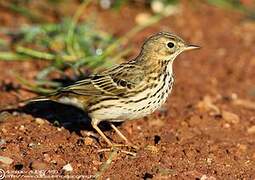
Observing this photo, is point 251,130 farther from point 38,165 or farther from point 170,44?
point 38,165

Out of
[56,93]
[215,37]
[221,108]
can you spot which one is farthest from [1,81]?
[215,37]

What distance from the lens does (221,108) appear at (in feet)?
29.1

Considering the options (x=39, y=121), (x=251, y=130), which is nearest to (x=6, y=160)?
(x=39, y=121)

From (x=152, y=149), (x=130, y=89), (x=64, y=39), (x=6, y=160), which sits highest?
(x=64, y=39)

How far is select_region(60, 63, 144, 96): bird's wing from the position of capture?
721 cm

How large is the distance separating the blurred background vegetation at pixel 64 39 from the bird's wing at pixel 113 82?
1120 mm

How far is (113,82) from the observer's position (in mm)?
7340

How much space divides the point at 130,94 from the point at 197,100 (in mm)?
2193

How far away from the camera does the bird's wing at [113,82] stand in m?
7.21

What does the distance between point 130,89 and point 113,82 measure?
280mm

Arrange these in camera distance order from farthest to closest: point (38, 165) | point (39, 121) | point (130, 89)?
point (39, 121) < point (130, 89) < point (38, 165)

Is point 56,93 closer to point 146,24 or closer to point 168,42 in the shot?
point 168,42

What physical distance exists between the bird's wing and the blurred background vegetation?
1120 millimetres

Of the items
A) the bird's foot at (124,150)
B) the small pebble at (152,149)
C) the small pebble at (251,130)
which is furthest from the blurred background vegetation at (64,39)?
the small pebble at (251,130)
